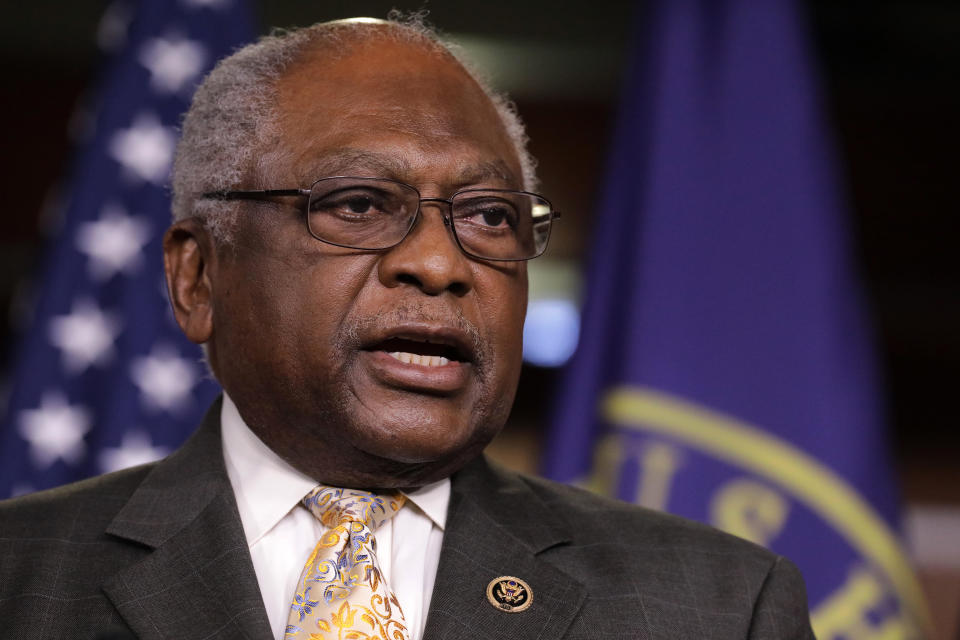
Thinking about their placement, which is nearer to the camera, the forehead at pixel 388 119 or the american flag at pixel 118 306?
the forehead at pixel 388 119

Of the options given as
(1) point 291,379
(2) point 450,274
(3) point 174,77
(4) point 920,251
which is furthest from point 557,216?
(4) point 920,251

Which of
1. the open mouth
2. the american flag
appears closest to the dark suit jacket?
the open mouth

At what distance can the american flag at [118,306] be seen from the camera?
2.92 m

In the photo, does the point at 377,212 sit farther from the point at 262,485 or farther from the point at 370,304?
the point at 262,485

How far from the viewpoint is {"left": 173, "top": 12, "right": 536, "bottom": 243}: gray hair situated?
71.2 inches

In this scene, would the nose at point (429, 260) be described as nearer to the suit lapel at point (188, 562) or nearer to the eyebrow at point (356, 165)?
the eyebrow at point (356, 165)

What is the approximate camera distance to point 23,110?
5.20 metres

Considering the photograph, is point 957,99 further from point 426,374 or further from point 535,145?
point 426,374

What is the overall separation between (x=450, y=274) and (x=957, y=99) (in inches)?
173

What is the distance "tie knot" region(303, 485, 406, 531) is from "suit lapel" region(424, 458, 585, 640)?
0.35 ft

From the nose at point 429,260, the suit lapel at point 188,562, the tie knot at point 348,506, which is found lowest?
the suit lapel at point 188,562

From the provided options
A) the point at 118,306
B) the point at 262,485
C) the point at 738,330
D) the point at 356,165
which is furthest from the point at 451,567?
the point at 118,306

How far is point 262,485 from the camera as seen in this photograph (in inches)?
68.3

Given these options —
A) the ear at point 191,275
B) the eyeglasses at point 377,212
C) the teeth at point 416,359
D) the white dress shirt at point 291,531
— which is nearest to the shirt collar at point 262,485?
the white dress shirt at point 291,531
